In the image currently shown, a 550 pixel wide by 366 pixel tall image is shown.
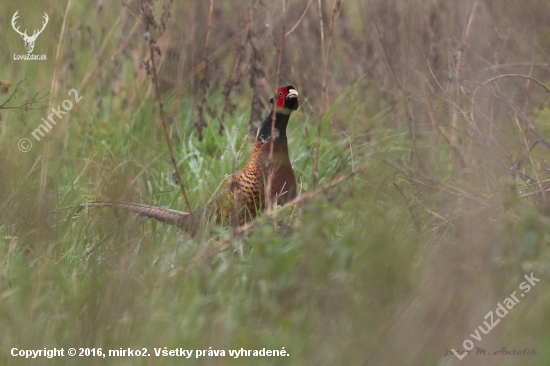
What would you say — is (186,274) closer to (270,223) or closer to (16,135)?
(270,223)

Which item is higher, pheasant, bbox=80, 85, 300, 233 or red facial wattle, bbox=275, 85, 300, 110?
red facial wattle, bbox=275, 85, 300, 110

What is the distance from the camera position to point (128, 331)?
2.44 metres

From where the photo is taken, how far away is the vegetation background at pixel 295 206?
2.43 metres

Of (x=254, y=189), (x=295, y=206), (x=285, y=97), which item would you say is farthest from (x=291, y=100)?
(x=295, y=206)

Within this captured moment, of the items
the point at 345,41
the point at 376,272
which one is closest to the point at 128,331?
the point at 376,272

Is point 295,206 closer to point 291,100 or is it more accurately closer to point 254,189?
point 254,189

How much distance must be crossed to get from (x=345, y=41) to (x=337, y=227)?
8.48 feet

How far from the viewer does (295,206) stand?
3412 millimetres

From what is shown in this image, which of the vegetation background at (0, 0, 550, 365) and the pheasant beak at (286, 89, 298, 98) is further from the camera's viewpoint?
the pheasant beak at (286, 89, 298, 98)

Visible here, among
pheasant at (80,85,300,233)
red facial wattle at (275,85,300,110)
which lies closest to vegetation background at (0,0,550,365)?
pheasant at (80,85,300,233)

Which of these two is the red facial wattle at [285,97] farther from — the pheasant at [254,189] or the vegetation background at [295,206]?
the vegetation background at [295,206]

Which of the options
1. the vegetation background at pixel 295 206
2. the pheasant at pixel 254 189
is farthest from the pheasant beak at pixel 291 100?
the vegetation background at pixel 295 206

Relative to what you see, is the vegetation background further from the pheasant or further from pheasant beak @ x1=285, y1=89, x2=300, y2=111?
pheasant beak @ x1=285, y1=89, x2=300, y2=111

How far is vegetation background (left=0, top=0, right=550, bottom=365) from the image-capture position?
95.5 inches
